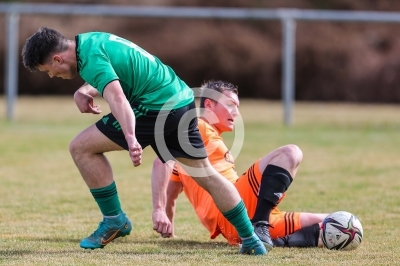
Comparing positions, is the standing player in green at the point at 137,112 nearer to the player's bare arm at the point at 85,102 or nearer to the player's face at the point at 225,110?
the player's bare arm at the point at 85,102

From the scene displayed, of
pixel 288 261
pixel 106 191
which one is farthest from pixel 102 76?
pixel 288 261

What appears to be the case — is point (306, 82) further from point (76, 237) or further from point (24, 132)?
point (76, 237)

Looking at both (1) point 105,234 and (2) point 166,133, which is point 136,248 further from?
(2) point 166,133

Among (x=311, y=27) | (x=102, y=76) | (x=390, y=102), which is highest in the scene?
(x=102, y=76)

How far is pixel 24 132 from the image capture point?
44.7 feet

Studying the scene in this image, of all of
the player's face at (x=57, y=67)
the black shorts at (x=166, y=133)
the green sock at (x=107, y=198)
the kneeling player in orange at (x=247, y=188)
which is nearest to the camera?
the player's face at (x=57, y=67)

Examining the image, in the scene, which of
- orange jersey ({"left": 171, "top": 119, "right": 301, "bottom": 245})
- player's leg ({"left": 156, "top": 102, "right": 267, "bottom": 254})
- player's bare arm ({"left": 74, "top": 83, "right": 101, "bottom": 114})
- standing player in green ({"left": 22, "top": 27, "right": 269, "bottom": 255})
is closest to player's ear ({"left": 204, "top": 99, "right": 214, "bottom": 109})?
orange jersey ({"left": 171, "top": 119, "right": 301, "bottom": 245})

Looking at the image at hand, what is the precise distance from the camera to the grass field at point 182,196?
507 centimetres

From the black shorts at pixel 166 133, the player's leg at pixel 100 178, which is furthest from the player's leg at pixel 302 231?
the player's leg at pixel 100 178

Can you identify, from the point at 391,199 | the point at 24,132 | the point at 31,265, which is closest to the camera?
the point at 31,265

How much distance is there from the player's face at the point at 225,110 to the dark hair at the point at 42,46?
1.37m

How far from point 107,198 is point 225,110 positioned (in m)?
1.12

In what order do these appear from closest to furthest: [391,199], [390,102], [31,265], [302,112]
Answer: [31,265], [391,199], [302,112], [390,102]

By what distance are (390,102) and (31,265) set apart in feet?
64.2
